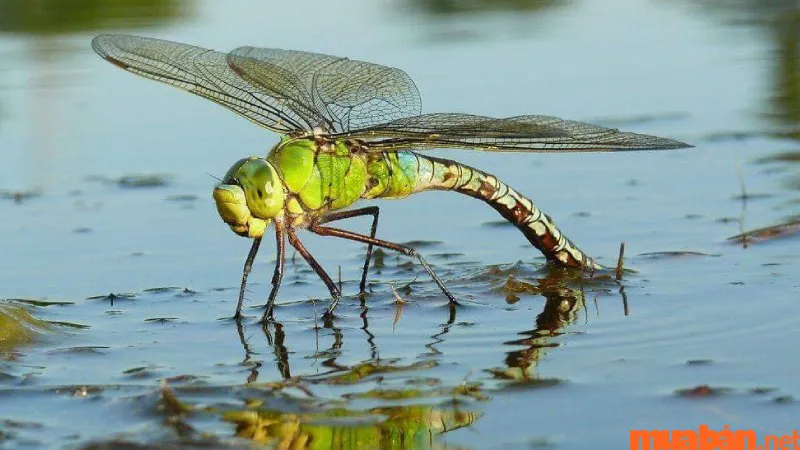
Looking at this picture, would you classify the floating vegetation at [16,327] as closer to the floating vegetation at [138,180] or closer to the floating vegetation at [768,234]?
the floating vegetation at [138,180]

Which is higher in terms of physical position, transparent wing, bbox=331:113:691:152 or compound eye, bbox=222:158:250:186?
transparent wing, bbox=331:113:691:152

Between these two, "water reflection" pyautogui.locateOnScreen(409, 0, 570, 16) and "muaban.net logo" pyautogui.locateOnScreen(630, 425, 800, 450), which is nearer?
"muaban.net logo" pyautogui.locateOnScreen(630, 425, 800, 450)

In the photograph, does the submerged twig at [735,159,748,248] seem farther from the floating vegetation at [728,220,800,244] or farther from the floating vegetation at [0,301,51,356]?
the floating vegetation at [0,301,51,356]

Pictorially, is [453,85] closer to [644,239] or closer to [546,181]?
[546,181]

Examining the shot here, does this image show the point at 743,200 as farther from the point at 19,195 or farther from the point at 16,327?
the point at 19,195

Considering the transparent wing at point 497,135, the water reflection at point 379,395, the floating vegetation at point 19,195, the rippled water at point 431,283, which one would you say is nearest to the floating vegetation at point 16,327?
the rippled water at point 431,283

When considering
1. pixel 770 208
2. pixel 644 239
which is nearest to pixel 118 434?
pixel 644 239

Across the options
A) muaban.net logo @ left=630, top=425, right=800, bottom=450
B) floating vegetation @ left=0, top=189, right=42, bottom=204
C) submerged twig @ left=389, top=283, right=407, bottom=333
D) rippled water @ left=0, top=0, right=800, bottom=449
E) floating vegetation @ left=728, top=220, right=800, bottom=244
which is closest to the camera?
muaban.net logo @ left=630, top=425, right=800, bottom=450

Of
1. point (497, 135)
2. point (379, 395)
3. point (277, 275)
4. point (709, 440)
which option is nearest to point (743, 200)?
point (497, 135)

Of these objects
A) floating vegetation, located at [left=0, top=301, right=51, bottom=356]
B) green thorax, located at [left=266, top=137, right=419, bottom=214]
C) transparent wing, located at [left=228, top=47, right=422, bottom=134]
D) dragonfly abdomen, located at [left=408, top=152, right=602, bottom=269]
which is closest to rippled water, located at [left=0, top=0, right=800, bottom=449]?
floating vegetation, located at [left=0, top=301, right=51, bottom=356]
